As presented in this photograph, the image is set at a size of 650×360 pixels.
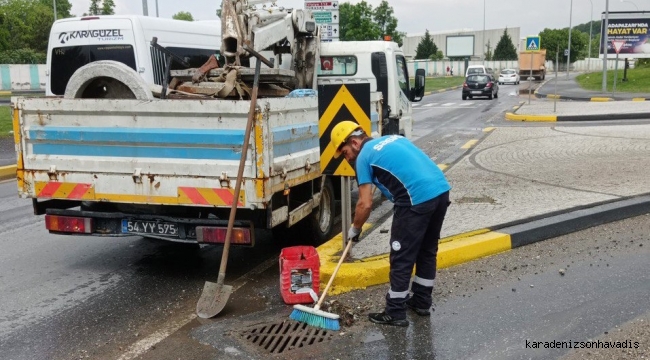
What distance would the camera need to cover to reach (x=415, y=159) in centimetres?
493

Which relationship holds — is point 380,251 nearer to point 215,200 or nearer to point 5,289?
point 215,200

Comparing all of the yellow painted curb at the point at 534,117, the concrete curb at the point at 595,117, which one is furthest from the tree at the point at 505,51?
the concrete curb at the point at 595,117

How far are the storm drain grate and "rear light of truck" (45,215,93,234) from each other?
2.15 meters

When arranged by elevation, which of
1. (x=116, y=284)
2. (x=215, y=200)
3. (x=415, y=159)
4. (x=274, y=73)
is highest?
(x=274, y=73)

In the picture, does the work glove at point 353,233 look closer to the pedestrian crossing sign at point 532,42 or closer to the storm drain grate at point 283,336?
the storm drain grate at point 283,336

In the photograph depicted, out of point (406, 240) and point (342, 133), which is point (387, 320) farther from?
point (342, 133)

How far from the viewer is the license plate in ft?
19.8

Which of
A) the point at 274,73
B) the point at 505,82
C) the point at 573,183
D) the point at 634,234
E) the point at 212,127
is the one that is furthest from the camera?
the point at 505,82

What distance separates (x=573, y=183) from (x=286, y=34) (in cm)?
449

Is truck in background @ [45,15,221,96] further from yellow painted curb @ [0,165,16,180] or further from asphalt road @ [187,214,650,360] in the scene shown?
asphalt road @ [187,214,650,360]

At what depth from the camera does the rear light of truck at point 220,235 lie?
580 centimetres

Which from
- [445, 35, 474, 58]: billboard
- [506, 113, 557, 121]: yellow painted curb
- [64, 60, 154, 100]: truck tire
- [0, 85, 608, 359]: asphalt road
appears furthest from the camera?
[445, 35, 474, 58]: billboard

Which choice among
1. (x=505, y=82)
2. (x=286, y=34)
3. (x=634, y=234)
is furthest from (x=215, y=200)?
(x=505, y=82)

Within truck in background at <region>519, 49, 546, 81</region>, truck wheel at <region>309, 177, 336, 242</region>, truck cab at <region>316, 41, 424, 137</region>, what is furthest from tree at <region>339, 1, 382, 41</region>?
truck wheel at <region>309, 177, 336, 242</region>
